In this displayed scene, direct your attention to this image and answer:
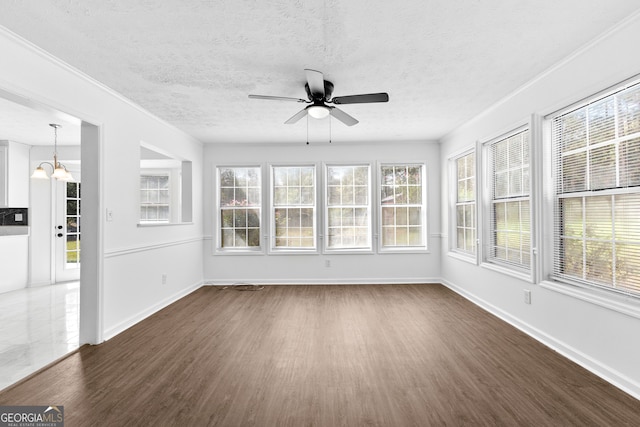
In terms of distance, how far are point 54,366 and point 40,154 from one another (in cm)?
489

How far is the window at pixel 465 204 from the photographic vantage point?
494 cm

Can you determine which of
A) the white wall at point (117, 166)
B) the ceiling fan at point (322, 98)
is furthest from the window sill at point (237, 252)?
the ceiling fan at point (322, 98)

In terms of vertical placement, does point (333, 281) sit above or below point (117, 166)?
below

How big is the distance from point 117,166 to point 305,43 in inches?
97.1

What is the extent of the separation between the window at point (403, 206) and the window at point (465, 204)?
0.72 meters

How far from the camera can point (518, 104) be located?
11.9 feet

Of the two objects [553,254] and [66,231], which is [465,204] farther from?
[66,231]

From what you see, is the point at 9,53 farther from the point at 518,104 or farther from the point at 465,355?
the point at 518,104

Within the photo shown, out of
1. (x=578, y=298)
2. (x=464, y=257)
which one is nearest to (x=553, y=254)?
(x=578, y=298)

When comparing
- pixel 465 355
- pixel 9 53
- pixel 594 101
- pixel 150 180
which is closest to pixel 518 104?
pixel 594 101

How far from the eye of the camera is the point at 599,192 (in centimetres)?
269

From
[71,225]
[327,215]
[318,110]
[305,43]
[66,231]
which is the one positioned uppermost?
[305,43]

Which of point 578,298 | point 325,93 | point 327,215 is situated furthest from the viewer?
point 327,215

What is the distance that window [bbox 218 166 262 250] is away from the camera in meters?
6.16
